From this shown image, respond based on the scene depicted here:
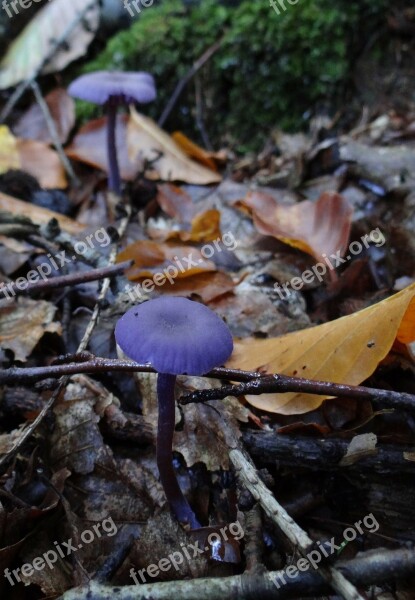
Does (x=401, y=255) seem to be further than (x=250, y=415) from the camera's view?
Yes

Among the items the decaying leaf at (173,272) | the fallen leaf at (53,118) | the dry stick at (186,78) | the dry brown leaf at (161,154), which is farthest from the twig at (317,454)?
the dry stick at (186,78)

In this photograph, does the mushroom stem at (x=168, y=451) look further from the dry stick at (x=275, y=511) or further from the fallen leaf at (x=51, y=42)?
the fallen leaf at (x=51, y=42)

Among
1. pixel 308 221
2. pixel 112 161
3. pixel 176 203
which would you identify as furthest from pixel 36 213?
pixel 308 221

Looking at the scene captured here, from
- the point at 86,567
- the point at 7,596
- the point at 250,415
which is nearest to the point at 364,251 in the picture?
the point at 250,415

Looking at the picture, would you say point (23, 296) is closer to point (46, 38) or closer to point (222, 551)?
point (222, 551)

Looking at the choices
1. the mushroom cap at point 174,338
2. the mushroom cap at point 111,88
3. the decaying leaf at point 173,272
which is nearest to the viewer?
the mushroom cap at point 174,338

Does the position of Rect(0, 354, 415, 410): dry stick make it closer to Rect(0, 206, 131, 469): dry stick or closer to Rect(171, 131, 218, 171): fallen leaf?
Rect(0, 206, 131, 469): dry stick
